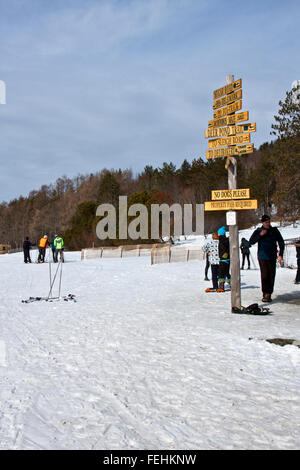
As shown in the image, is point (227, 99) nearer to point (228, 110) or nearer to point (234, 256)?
point (228, 110)

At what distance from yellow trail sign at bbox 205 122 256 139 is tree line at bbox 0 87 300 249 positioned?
62.0 feet

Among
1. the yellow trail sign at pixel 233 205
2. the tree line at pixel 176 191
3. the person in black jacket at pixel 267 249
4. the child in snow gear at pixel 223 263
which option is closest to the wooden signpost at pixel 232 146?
the yellow trail sign at pixel 233 205

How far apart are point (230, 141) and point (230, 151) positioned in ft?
0.71

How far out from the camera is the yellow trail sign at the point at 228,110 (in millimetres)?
9188

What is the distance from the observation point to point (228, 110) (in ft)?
30.7

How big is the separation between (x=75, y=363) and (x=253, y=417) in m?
2.49

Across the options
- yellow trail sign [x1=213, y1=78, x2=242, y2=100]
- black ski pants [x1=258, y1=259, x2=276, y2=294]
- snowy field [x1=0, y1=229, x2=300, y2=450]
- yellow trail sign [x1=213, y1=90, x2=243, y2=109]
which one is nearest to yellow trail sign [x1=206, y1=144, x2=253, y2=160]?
yellow trail sign [x1=213, y1=90, x2=243, y2=109]

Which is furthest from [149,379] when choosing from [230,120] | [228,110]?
[228,110]

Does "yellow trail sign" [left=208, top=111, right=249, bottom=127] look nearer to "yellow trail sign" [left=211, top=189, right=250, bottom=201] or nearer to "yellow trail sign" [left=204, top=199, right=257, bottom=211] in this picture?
"yellow trail sign" [left=211, top=189, right=250, bottom=201]

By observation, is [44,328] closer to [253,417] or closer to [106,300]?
[106,300]

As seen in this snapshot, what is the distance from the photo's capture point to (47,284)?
1585 cm

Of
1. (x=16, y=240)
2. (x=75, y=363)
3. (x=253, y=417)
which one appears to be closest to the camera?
(x=253, y=417)

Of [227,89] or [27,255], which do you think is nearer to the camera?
[227,89]
